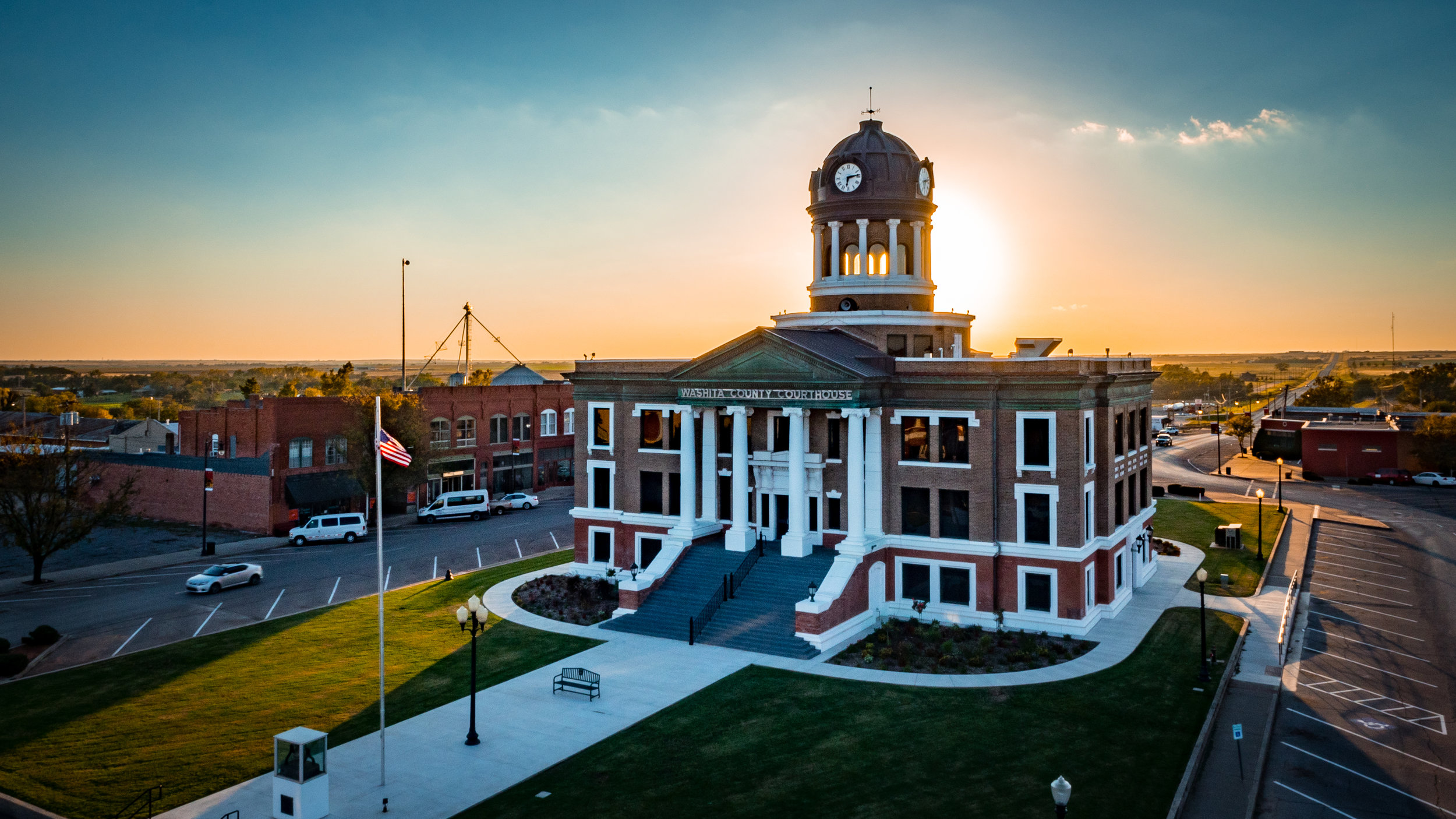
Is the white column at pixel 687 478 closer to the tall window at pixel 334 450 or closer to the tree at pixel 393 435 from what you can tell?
the tree at pixel 393 435

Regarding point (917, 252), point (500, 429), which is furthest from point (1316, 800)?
point (500, 429)

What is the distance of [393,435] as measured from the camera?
208ft

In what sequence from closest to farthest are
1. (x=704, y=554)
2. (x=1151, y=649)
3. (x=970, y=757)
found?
(x=970, y=757), (x=1151, y=649), (x=704, y=554)

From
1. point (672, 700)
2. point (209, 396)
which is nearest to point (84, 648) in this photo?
point (672, 700)

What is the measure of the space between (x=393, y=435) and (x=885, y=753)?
47728 millimetres

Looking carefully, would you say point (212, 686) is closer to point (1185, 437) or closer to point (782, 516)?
point (782, 516)

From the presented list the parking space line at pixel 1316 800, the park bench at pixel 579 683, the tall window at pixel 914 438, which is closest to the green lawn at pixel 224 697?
the park bench at pixel 579 683

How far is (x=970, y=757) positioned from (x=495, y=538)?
3952 centimetres

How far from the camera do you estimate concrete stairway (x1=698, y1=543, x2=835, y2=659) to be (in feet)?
111

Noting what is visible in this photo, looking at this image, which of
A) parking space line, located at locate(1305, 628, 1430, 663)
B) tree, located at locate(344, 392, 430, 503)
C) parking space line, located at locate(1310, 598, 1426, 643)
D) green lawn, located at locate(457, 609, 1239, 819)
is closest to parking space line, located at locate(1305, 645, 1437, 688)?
parking space line, located at locate(1305, 628, 1430, 663)

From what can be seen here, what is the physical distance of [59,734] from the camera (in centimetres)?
2620

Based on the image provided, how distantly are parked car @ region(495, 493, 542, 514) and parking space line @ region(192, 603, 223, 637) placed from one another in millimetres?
28198

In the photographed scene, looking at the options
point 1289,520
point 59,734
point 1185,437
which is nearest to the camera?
point 59,734

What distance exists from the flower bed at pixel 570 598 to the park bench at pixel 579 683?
7963 mm
